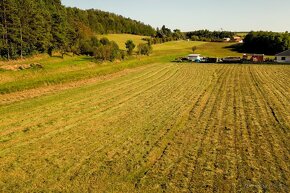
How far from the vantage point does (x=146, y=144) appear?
562 inches

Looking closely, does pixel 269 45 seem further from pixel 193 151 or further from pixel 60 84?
pixel 193 151

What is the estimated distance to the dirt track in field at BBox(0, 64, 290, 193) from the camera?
10.6 meters

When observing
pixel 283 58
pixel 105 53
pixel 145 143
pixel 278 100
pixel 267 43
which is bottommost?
pixel 145 143

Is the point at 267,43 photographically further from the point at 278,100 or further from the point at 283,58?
the point at 278,100

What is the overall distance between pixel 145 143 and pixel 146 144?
0.49ft

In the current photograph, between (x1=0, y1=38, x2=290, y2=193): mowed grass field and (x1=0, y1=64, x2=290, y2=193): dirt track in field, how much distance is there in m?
0.04

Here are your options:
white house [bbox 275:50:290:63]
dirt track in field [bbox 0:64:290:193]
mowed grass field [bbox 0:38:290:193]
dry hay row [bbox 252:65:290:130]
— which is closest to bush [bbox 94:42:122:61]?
white house [bbox 275:50:290:63]

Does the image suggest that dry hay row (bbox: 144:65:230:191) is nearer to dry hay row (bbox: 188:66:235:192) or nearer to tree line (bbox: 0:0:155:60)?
dry hay row (bbox: 188:66:235:192)

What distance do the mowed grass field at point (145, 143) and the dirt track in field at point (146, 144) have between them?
37 mm

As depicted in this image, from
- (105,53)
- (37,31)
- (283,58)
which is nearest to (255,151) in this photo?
(105,53)

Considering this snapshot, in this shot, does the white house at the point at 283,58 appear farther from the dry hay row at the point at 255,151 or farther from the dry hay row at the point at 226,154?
the dry hay row at the point at 226,154

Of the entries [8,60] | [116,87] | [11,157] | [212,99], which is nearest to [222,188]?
[11,157]

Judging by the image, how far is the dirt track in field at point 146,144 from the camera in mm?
10625

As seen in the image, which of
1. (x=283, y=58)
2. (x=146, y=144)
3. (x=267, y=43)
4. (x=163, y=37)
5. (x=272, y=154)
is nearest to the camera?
(x=272, y=154)
